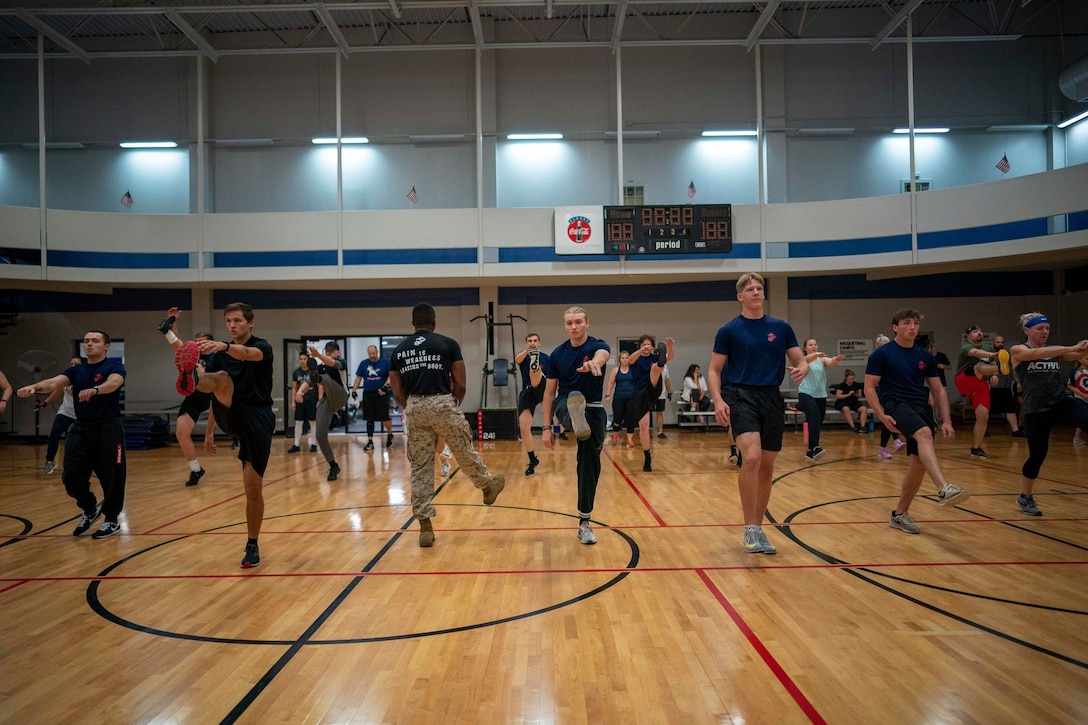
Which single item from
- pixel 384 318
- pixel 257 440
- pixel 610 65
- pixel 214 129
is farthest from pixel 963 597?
pixel 214 129

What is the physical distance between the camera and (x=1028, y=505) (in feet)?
17.6

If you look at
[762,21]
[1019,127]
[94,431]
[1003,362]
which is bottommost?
[94,431]

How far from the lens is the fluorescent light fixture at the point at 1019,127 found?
49.0 ft

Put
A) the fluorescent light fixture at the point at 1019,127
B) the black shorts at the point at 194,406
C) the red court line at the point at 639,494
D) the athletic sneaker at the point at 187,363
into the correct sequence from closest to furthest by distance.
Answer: the athletic sneaker at the point at 187,363
the red court line at the point at 639,494
the black shorts at the point at 194,406
the fluorescent light fixture at the point at 1019,127

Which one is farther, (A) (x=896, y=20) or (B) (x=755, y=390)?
(A) (x=896, y=20)

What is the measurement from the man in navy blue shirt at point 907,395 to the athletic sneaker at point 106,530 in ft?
21.5

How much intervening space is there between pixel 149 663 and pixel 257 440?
5.68 feet

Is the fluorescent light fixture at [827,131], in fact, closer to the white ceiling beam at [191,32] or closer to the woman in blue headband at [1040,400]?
the woman in blue headband at [1040,400]

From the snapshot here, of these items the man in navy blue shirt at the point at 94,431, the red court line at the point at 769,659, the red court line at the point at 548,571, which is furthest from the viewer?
the man in navy blue shirt at the point at 94,431

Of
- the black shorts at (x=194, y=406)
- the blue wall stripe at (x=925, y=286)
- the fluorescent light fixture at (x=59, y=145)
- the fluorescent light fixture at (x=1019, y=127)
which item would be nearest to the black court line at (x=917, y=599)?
the black shorts at (x=194, y=406)

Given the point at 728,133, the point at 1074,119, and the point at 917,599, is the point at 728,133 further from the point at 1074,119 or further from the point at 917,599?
the point at 917,599

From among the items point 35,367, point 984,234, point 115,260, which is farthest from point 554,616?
point 35,367

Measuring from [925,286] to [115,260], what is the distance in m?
19.0

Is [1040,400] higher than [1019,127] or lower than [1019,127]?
lower
